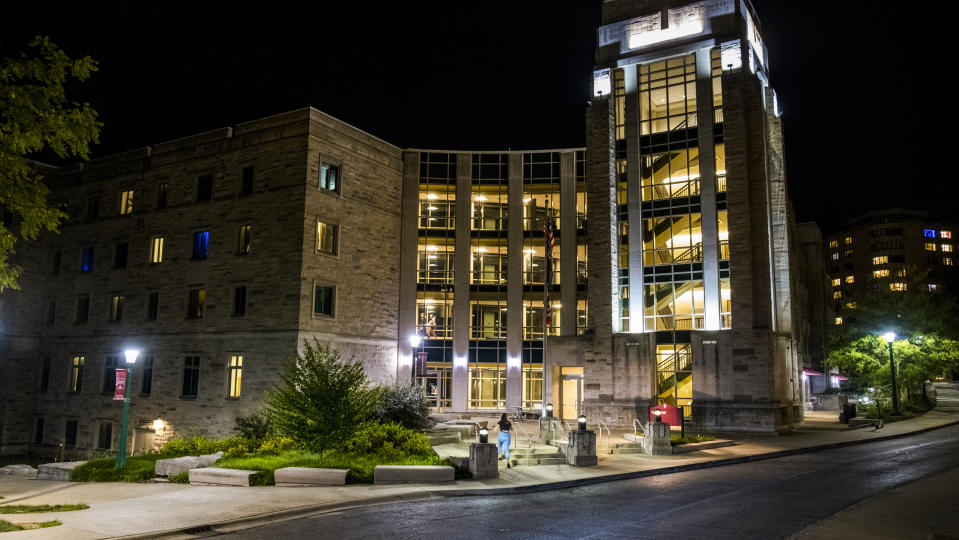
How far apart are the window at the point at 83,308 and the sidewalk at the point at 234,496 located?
21.4 meters

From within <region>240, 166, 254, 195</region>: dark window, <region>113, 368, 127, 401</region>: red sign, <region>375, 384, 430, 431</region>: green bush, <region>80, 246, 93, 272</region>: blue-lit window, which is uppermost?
<region>240, 166, 254, 195</region>: dark window

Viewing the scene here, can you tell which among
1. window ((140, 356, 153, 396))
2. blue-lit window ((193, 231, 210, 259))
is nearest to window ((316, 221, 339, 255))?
blue-lit window ((193, 231, 210, 259))

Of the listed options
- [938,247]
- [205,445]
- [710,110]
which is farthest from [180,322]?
[938,247]

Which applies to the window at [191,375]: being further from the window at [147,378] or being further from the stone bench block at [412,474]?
the stone bench block at [412,474]

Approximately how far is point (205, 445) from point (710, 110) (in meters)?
28.5

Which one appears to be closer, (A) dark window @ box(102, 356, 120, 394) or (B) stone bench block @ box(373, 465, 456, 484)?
(B) stone bench block @ box(373, 465, 456, 484)

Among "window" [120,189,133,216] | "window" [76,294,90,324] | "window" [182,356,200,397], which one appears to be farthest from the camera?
"window" [76,294,90,324]

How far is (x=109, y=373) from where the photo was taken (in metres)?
38.6

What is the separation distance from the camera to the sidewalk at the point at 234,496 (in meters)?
11.9

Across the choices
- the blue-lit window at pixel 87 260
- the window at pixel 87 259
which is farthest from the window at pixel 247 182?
the blue-lit window at pixel 87 260

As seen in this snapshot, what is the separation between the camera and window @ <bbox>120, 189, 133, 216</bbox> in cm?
4056

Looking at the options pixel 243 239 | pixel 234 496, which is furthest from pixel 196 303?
pixel 234 496

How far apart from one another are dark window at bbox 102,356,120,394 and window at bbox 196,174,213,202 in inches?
412

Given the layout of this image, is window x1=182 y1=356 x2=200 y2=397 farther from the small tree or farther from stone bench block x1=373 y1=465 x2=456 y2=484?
stone bench block x1=373 y1=465 x2=456 y2=484
